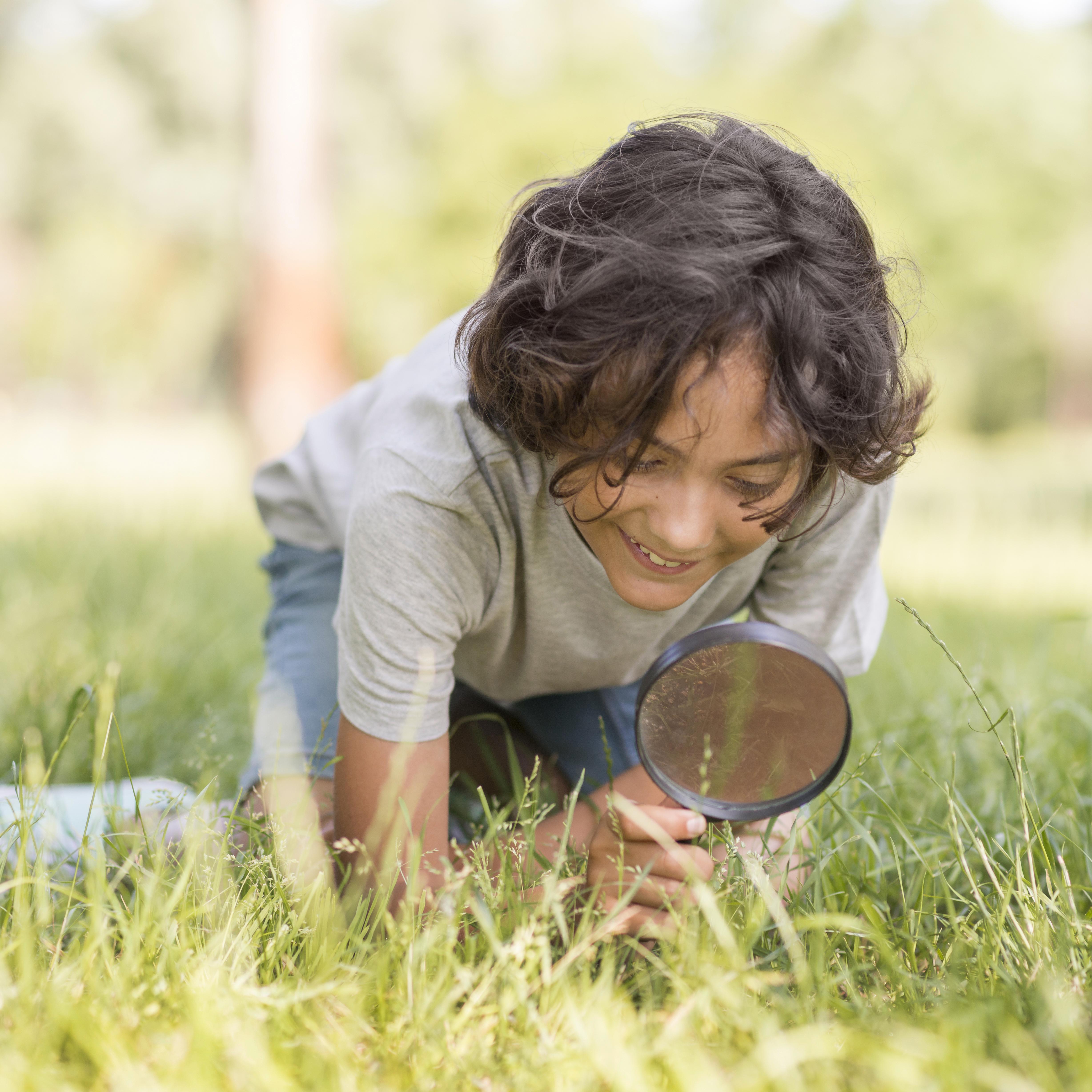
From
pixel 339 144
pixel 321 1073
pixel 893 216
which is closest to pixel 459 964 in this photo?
pixel 321 1073

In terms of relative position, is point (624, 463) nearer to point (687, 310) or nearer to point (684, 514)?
point (684, 514)

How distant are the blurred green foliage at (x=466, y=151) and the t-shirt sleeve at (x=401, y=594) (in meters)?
5.88

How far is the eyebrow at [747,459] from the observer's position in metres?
1.54

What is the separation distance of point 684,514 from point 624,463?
12 centimetres

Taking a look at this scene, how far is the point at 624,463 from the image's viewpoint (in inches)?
62.2

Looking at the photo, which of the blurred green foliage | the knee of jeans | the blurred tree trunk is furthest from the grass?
the blurred tree trunk

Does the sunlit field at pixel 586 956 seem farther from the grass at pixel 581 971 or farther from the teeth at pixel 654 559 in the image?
the teeth at pixel 654 559

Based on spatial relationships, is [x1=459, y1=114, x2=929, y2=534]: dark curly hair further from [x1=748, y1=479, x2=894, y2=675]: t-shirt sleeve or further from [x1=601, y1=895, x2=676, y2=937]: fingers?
[x1=601, y1=895, x2=676, y2=937]: fingers

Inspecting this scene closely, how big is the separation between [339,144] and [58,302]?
12015 millimetres

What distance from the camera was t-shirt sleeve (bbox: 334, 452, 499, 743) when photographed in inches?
71.8

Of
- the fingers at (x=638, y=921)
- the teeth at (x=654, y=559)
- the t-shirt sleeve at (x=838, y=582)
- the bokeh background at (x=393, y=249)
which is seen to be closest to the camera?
the fingers at (x=638, y=921)

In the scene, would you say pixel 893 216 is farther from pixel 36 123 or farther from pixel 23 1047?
pixel 36 123

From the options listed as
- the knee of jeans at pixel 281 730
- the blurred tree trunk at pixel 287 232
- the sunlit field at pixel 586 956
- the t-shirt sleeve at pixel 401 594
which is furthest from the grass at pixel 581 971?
the blurred tree trunk at pixel 287 232

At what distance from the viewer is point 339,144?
2947 cm
